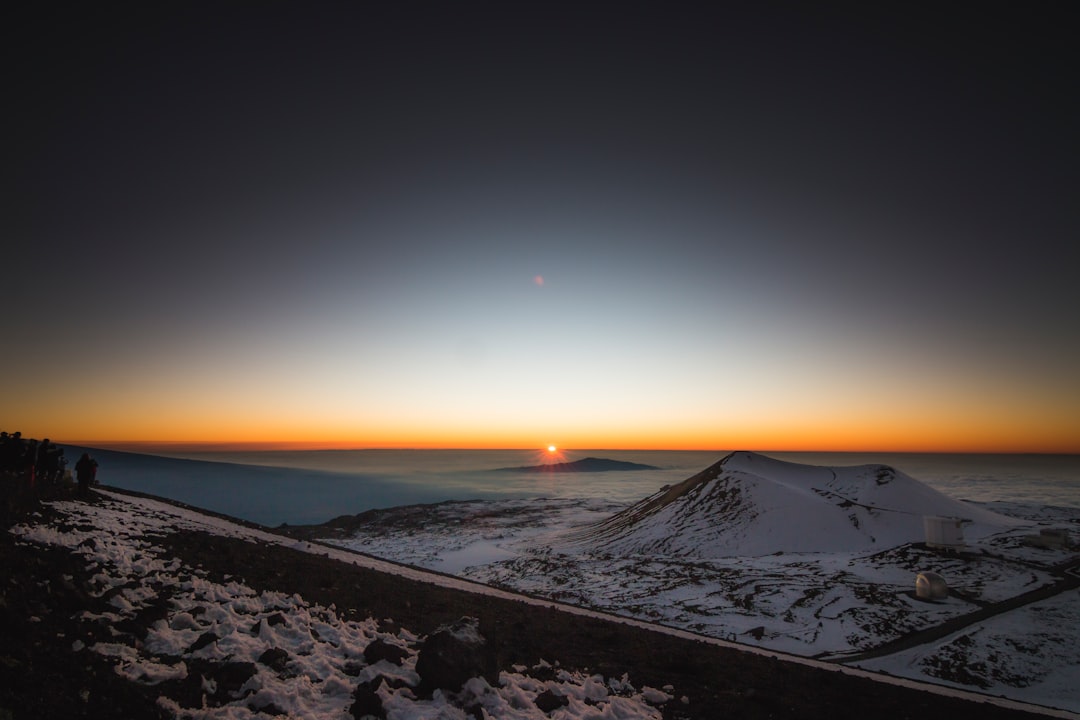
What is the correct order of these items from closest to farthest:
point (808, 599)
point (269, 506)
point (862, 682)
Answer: point (862, 682)
point (808, 599)
point (269, 506)

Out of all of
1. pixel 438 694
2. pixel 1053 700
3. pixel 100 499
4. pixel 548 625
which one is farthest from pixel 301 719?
pixel 1053 700

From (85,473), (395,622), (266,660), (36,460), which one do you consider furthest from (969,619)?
(36,460)

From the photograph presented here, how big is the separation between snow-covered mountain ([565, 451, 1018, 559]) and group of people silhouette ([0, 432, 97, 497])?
3917 cm

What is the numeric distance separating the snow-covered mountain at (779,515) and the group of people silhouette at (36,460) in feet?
128

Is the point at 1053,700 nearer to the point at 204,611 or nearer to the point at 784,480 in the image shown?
the point at 204,611

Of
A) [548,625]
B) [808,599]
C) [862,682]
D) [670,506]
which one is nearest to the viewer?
[862,682]

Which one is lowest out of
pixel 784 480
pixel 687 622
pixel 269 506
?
pixel 269 506

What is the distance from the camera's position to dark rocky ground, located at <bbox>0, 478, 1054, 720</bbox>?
21.3 feet

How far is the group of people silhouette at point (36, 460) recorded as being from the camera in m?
20.1

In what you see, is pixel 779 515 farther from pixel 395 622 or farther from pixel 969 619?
pixel 395 622

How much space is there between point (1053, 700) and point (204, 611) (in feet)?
87.4

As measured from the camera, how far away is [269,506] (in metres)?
142

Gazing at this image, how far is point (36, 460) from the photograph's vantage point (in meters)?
20.8

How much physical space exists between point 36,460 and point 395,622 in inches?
751
